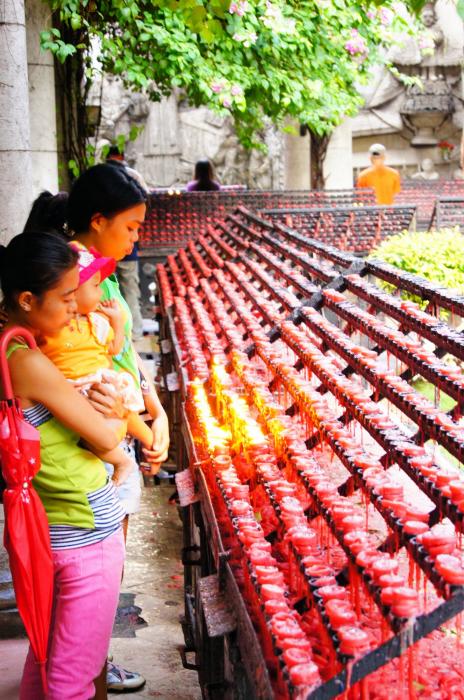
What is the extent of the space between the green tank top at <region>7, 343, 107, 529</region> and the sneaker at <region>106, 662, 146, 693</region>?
1437 mm

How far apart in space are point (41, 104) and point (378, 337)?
5051 mm

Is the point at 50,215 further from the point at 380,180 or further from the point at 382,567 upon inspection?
the point at 380,180

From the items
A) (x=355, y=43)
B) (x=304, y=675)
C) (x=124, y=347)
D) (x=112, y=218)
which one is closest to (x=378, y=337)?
(x=124, y=347)

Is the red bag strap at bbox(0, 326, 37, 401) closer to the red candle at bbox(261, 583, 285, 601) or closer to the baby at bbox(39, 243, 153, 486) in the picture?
the baby at bbox(39, 243, 153, 486)

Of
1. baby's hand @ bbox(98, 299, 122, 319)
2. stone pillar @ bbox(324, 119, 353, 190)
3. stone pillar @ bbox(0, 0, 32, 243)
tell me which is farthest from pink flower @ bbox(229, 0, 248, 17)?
stone pillar @ bbox(324, 119, 353, 190)

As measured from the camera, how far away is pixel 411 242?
1016cm

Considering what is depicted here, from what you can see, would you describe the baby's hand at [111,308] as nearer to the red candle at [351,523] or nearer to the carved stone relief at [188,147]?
the red candle at [351,523]

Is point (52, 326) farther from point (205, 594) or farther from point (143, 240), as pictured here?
point (143, 240)

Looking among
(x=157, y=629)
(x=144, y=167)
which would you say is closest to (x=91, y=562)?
(x=157, y=629)

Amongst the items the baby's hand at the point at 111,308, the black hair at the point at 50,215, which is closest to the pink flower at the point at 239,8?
the black hair at the point at 50,215

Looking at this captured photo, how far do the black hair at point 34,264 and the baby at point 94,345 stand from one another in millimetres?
180

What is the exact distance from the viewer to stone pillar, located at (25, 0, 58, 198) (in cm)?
795

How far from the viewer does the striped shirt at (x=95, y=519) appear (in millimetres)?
2668

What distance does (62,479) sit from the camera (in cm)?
271
